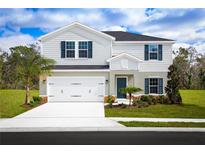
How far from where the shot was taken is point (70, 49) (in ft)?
76.3

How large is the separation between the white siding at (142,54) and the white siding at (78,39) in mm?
1172

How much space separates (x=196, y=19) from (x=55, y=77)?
12.1 metres

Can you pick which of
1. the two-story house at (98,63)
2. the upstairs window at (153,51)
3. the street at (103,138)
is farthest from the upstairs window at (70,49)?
the street at (103,138)

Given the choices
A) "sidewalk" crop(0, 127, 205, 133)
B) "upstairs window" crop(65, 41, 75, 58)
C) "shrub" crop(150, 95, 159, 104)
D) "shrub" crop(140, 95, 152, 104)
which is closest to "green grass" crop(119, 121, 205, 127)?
"sidewalk" crop(0, 127, 205, 133)

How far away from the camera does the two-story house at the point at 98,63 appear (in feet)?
74.1

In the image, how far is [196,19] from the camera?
901 inches

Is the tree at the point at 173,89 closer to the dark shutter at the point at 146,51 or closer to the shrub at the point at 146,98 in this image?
the shrub at the point at 146,98

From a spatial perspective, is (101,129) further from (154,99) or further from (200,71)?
(200,71)

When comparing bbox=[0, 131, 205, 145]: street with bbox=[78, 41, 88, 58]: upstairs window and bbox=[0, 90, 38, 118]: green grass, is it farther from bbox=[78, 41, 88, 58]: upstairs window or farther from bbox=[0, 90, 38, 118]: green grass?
bbox=[78, 41, 88, 58]: upstairs window

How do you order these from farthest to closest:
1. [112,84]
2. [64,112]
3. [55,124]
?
1. [112,84]
2. [64,112]
3. [55,124]

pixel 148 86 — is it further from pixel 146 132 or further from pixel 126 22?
pixel 146 132

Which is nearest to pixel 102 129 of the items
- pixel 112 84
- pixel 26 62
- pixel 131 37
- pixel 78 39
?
pixel 26 62

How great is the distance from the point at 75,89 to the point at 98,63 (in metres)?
2.85
